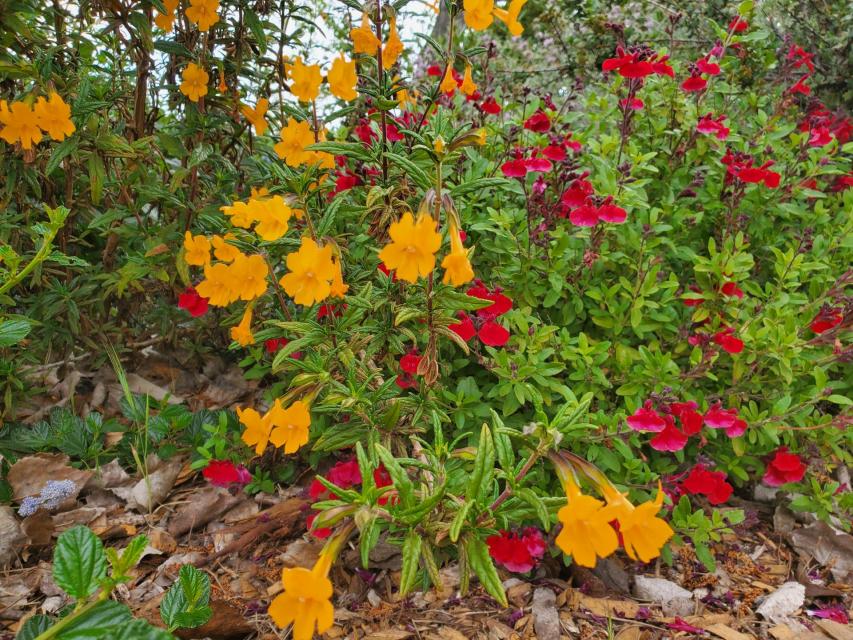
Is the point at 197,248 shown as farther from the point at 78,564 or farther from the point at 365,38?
the point at 78,564

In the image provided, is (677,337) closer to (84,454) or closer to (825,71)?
(84,454)

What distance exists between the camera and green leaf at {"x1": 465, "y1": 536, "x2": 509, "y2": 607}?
1246 mm

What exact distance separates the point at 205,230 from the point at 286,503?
1.10 m

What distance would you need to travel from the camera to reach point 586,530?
1.07 metres

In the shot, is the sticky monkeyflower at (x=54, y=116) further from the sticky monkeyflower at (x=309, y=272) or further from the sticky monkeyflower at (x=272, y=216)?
the sticky monkeyflower at (x=309, y=272)

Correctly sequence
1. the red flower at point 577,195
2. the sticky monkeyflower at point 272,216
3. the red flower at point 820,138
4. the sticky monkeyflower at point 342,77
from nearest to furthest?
the sticky monkeyflower at point 272,216 → the sticky monkeyflower at point 342,77 → the red flower at point 577,195 → the red flower at point 820,138

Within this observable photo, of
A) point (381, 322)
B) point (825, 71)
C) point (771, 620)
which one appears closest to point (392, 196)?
point (381, 322)

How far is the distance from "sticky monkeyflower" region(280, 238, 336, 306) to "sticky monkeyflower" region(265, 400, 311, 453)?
0.28 meters

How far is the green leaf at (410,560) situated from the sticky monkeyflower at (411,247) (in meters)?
0.55

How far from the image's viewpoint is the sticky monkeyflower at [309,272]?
1.41 m

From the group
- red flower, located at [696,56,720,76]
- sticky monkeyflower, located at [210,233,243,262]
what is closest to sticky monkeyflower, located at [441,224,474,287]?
sticky monkeyflower, located at [210,233,243,262]

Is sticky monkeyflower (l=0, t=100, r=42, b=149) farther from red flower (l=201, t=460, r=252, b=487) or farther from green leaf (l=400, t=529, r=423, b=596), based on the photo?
green leaf (l=400, t=529, r=423, b=596)

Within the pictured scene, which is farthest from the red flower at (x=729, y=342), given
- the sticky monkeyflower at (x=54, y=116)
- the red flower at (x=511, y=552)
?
the sticky monkeyflower at (x=54, y=116)

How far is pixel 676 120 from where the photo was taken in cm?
280
